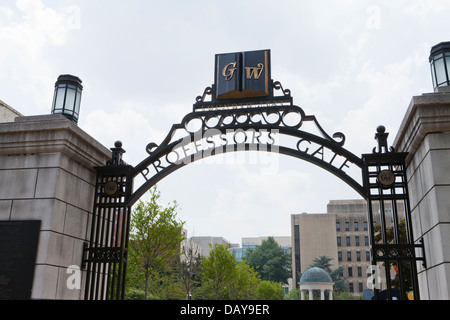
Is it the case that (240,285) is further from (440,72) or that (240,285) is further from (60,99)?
(440,72)

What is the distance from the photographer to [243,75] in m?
7.38

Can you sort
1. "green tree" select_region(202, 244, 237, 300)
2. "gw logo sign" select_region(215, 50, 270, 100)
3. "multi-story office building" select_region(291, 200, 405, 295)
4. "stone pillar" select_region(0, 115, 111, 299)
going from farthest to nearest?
"multi-story office building" select_region(291, 200, 405, 295) → "green tree" select_region(202, 244, 237, 300) → "gw logo sign" select_region(215, 50, 270, 100) → "stone pillar" select_region(0, 115, 111, 299)

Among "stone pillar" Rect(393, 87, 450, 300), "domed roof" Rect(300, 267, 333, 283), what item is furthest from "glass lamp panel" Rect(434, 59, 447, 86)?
"domed roof" Rect(300, 267, 333, 283)

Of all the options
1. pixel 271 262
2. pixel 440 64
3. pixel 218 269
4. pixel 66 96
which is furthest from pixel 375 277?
pixel 271 262

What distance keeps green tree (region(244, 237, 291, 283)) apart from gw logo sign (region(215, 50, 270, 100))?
65.5m

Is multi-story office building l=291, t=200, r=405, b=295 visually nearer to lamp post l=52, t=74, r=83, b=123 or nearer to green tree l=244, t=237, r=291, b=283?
green tree l=244, t=237, r=291, b=283

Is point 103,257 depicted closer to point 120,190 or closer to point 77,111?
point 120,190

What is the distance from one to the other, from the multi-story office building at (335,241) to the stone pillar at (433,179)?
203 ft

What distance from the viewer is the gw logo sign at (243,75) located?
23.9 feet

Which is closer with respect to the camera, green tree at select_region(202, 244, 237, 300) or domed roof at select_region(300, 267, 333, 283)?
green tree at select_region(202, 244, 237, 300)

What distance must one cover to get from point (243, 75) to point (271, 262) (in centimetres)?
6702

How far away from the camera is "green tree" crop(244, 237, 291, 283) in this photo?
234 feet

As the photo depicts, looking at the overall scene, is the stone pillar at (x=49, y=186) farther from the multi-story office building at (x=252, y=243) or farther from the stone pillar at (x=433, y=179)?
the multi-story office building at (x=252, y=243)

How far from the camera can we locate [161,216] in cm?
1981
